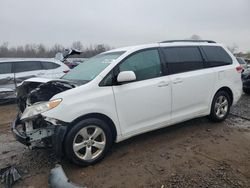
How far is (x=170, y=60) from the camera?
4.73 m

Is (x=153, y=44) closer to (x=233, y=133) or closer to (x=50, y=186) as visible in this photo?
(x=233, y=133)

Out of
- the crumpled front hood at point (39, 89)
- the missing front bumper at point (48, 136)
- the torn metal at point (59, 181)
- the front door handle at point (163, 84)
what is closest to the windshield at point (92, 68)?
the crumpled front hood at point (39, 89)

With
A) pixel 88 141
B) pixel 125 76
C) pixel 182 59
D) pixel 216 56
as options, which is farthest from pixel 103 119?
pixel 216 56

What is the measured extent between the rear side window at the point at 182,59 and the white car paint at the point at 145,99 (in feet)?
0.34

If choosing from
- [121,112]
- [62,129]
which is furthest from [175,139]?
[62,129]

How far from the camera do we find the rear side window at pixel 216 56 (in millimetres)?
5398

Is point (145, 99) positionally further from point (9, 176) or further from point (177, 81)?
point (9, 176)

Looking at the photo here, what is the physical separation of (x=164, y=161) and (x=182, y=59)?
205cm

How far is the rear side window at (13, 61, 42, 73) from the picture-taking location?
8742mm

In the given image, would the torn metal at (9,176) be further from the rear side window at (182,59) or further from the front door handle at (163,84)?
the rear side window at (182,59)

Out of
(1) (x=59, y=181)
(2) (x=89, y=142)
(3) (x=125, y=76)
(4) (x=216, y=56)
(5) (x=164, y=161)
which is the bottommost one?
(5) (x=164, y=161)

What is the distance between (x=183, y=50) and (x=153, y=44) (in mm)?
730

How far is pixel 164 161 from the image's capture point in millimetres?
3873

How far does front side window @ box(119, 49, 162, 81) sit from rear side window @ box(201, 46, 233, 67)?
1406mm
